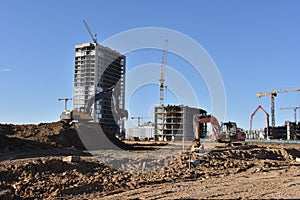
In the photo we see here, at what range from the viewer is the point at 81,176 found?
13.7m

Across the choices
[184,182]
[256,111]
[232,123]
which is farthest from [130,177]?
[256,111]

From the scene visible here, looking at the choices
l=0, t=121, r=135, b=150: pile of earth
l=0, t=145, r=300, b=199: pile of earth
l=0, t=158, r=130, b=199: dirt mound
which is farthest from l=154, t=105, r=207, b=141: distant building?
l=0, t=158, r=130, b=199: dirt mound

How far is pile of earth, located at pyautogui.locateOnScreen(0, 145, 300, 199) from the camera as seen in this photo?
11789mm

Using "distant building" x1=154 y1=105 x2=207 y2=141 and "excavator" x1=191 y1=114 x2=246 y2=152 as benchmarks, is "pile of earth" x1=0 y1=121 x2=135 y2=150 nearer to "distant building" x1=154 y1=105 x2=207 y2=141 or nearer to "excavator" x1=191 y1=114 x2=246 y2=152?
"excavator" x1=191 y1=114 x2=246 y2=152

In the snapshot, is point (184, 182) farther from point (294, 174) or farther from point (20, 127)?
point (20, 127)

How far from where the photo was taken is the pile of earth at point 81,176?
1179 cm

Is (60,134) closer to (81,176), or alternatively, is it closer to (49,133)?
(49,133)

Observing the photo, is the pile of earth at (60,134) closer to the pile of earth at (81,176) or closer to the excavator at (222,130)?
the excavator at (222,130)

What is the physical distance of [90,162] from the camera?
16109mm

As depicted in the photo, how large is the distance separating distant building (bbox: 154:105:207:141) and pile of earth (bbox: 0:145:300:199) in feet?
221

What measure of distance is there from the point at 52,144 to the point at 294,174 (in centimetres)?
1658

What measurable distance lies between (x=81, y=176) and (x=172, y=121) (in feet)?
245

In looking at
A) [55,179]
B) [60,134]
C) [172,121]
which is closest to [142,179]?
[55,179]

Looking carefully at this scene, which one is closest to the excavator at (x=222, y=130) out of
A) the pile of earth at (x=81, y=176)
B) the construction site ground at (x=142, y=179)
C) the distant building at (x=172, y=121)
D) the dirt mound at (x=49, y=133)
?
the construction site ground at (x=142, y=179)
